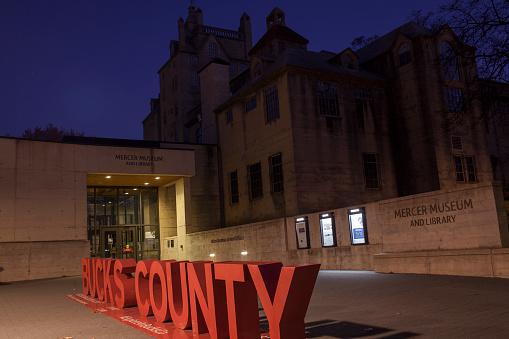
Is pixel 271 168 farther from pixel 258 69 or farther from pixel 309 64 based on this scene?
pixel 258 69

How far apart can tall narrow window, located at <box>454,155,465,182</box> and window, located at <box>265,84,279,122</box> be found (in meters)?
12.2

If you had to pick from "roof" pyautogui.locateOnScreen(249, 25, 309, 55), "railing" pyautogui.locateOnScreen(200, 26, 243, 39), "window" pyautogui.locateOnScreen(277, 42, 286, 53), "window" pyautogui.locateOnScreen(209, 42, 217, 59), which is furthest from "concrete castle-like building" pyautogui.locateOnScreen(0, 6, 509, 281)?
"railing" pyautogui.locateOnScreen(200, 26, 243, 39)

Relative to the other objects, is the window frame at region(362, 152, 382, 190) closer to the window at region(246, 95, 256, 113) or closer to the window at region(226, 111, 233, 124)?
the window at region(246, 95, 256, 113)

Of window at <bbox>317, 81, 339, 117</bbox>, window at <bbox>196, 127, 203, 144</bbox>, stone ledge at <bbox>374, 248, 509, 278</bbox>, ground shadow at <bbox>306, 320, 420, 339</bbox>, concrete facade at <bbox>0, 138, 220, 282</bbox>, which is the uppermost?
window at <bbox>196, 127, 203, 144</bbox>

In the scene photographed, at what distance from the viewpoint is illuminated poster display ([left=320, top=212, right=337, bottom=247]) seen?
64.2 feet

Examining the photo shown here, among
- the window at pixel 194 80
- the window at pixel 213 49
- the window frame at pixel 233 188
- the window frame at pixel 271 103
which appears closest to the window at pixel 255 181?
the window frame at pixel 233 188

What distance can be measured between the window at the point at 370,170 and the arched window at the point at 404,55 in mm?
6865

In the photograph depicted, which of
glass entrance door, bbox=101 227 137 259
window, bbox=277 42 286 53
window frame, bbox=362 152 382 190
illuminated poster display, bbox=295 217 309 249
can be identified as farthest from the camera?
window, bbox=277 42 286 53

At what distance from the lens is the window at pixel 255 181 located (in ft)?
103

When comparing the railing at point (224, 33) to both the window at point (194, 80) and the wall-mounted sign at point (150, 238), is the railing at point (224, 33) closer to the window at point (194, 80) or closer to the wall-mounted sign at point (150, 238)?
the window at point (194, 80)

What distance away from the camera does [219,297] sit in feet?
22.8

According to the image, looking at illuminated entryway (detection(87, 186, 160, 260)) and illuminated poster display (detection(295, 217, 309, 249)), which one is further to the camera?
illuminated entryway (detection(87, 186, 160, 260))

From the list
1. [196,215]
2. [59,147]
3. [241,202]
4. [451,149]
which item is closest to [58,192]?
[59,147]

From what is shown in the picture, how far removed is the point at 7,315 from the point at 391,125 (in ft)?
87.9
